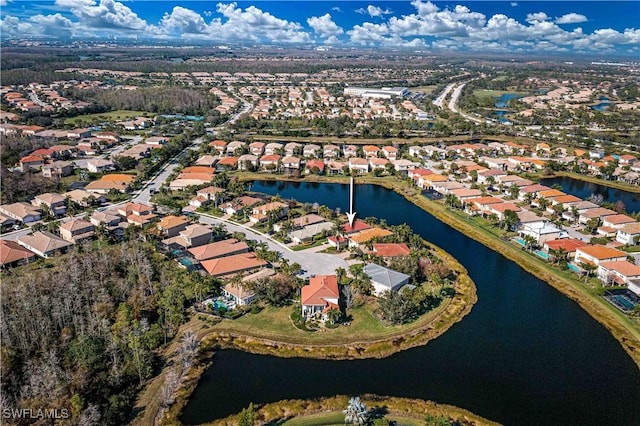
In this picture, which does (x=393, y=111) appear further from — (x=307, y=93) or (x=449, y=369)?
(x=449, y=369)

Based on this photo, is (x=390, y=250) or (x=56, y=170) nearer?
(x=390, y=250)

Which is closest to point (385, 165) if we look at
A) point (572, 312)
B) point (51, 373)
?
point (572, 312)

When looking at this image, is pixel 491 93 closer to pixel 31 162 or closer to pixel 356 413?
pixel 31 162

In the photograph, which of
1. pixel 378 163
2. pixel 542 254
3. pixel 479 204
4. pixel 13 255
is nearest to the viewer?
pixel 13 255

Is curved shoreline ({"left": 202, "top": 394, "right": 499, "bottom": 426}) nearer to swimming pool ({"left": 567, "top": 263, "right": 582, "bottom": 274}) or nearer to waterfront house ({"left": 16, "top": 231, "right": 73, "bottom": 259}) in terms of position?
swimming pool ({"left": 567, "top": 263, "right": 582, "bottom": 274})

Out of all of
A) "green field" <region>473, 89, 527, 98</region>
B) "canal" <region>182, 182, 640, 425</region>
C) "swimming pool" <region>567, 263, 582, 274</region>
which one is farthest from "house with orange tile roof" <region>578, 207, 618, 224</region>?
"green field" <region>473, 89, 527, 98</region>

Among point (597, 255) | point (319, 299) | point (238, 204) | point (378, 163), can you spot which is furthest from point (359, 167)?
point (319, 299)

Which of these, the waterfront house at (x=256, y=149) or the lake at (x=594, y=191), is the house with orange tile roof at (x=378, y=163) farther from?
the lake at (x=594, y=191)
